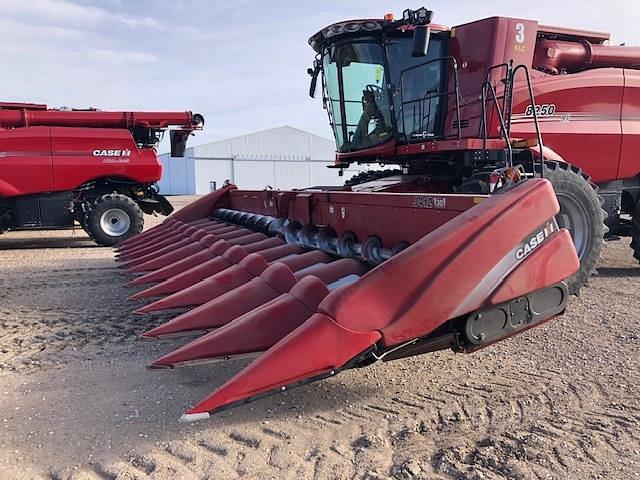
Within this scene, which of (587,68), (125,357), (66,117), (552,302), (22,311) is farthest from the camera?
(66,117)

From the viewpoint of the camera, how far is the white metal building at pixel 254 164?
39.3m

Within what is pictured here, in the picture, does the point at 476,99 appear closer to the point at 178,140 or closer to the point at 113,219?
the point at 178,140

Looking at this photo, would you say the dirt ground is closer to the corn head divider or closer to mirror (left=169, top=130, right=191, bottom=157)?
the corn head divider

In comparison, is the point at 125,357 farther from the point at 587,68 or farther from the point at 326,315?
the point at 587,68

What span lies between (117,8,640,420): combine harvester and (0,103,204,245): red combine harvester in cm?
257

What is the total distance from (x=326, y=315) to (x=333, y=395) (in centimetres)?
68

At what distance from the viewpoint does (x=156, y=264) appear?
454 cm

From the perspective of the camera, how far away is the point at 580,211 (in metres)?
4.38

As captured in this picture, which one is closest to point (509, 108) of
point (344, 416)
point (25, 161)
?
point (344, 416)

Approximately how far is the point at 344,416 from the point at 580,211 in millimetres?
2926

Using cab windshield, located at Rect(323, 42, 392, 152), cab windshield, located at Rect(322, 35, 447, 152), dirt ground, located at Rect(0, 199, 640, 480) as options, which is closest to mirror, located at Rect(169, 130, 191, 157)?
cab windshield, located at Rect(323, 42, 392, 152)

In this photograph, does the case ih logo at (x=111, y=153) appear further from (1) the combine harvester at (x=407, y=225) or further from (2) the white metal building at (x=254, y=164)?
(2) the white metal building at (x=254, y=164)

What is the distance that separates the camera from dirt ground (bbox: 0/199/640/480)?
2006mm

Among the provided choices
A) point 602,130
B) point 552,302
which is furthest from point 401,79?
point 552,302
